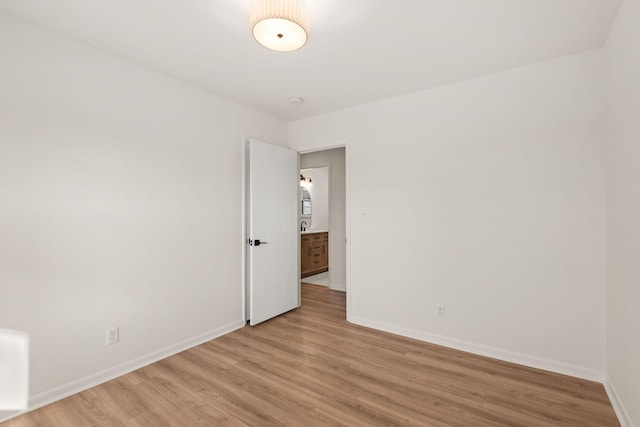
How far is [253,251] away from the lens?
135 inches

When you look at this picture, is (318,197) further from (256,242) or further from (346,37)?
(346,37)

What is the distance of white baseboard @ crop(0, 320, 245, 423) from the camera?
1990mm

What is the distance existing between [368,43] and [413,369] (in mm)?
2642

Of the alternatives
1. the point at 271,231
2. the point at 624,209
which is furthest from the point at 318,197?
the point at 624,209

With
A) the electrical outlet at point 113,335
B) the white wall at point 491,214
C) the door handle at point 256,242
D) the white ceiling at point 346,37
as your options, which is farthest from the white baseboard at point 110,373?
the white ceiling at point 346,37

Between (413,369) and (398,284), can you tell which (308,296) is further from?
(413,369)

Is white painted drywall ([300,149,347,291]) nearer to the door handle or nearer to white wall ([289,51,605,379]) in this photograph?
white wall ([289,51,605,379])

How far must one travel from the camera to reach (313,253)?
625 cm

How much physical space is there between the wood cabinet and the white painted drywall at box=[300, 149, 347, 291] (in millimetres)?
844

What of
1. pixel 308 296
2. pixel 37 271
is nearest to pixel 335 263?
pixel 308 296

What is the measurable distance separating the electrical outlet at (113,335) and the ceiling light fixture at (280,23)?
96.0 inches

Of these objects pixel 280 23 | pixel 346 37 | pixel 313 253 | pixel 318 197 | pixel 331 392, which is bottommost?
pixel 331 392

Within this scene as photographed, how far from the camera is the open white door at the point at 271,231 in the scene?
11.2ft

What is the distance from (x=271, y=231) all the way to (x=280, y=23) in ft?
7.90
